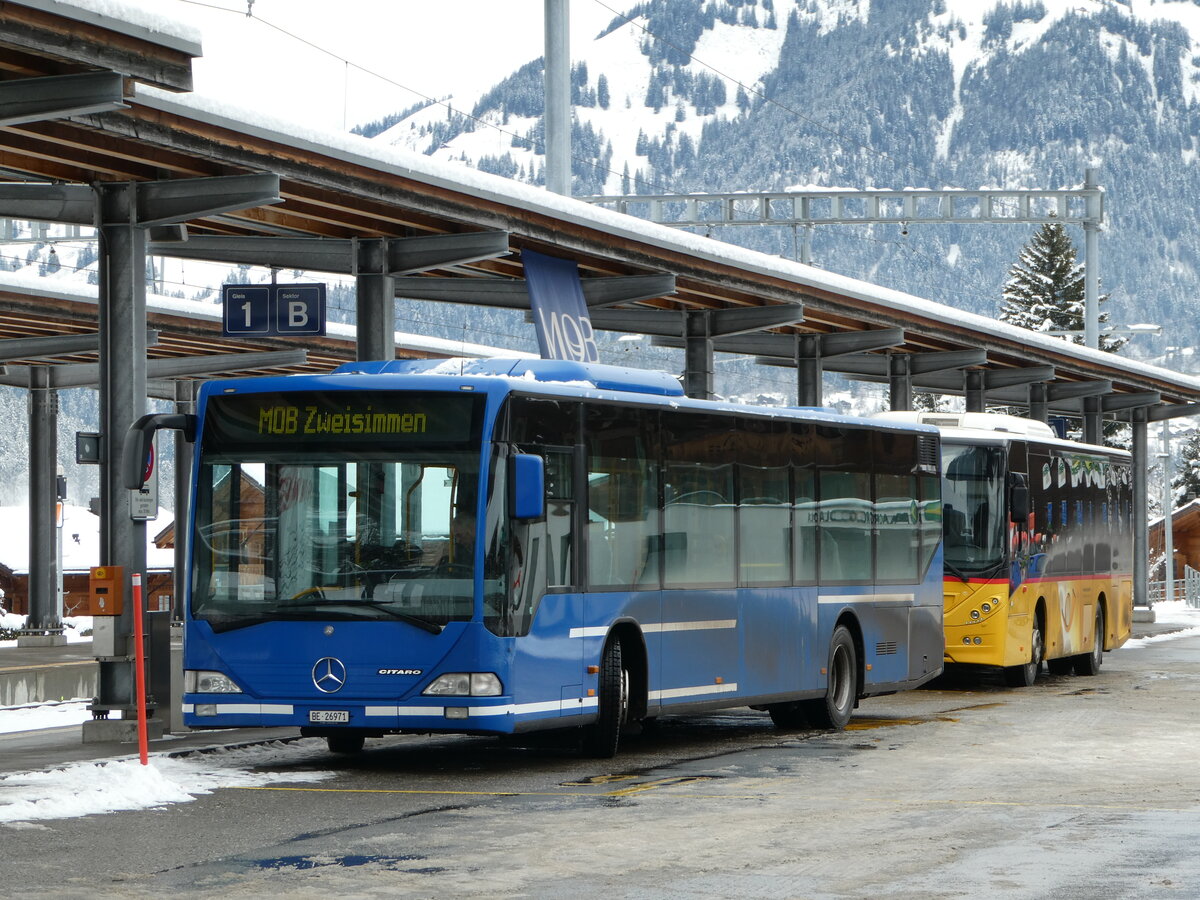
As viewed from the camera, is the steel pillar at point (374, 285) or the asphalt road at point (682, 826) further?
the steel pillar at point (374, 285)

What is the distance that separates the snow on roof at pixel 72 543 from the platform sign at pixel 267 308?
60.2 metres

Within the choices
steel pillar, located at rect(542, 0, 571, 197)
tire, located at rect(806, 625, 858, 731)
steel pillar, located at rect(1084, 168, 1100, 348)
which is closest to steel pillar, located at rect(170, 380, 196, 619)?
steel pillar, located at rect(542, 0, 571, 197)

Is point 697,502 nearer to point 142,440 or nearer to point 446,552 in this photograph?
point 446,552

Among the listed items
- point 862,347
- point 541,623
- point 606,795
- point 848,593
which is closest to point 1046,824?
point 606,795

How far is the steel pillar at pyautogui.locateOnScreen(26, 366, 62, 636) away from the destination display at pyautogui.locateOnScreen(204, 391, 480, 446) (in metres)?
26.2

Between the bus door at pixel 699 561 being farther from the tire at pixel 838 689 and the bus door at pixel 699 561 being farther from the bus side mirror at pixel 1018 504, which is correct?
the bus side mirror at pixel 1018 504

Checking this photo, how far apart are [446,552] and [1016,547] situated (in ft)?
41.1

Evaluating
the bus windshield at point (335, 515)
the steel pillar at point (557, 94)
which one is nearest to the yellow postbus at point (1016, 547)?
the steel pillar at point (557, 94)

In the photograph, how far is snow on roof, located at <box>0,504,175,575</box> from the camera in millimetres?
87625

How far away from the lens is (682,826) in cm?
1165

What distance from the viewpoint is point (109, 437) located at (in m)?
19.2

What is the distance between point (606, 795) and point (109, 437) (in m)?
7.76

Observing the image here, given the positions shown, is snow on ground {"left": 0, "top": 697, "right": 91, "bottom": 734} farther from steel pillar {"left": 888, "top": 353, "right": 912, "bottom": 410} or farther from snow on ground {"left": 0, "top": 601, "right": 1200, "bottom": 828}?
steel pillar {"left": 888, "top": 353, "right": 912, "bottom": 410}

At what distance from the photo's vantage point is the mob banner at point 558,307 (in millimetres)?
25109
